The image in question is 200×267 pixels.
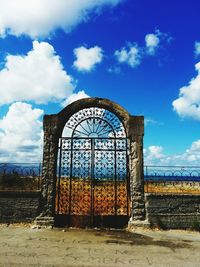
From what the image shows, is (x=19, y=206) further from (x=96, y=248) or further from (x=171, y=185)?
(x=171, y=185)

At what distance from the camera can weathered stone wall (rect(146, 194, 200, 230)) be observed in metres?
10.0

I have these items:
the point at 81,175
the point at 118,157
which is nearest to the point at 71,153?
the point at 81,175

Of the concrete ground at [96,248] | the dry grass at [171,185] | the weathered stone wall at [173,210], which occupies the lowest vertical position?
the concrete ground at [96,248]

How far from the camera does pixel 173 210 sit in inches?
396

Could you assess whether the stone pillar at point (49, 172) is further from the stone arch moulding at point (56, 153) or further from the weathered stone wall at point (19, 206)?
the weathered stone wall at point (19, 206)

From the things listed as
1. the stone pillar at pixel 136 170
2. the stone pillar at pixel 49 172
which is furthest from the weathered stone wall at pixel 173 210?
the stone pillar at pixel 49 172

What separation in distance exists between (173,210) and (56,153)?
→ 13.3 ft

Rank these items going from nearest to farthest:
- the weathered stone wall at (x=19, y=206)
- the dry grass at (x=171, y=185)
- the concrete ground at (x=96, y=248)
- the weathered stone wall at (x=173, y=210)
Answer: the concrete ground at (x=96, y=248) < the weathered stone wall at (x=173, y=210) < the weathered stone wall at (x=19, y=206) < the dry grass at (x=171, y=185)

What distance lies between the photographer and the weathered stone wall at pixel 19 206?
398 inches

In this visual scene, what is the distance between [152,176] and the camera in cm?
1034

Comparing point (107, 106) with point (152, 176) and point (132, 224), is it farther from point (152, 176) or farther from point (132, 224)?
point (132, 224)

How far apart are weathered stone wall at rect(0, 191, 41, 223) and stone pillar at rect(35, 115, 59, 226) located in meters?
0.23

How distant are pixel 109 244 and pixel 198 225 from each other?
3.49 meters

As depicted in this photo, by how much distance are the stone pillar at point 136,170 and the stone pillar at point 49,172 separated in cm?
240
